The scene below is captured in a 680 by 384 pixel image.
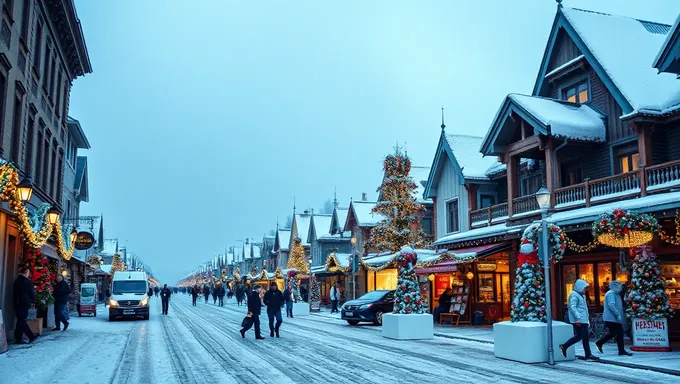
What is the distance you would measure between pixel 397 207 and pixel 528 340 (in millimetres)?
17226

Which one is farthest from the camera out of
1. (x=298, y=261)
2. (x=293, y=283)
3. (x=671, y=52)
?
(x=298, y=261)

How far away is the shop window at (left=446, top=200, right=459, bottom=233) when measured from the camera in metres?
30.6

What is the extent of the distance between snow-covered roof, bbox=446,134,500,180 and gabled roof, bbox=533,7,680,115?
15.4 ft

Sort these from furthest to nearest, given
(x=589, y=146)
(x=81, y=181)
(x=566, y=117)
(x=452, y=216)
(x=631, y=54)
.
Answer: (x=81, y=181) < (x=452, y=216) < (x=631, y=54) < (x=589, y=146) < (x=566, y=117)

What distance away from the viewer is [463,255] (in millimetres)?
24359

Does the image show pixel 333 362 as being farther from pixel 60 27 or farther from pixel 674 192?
pixel 60 27

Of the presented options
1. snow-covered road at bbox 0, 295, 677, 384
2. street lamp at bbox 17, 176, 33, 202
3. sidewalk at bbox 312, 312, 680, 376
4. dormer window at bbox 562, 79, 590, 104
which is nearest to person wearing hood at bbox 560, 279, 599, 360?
sidewalk at bbox 312, 312, 680, 376

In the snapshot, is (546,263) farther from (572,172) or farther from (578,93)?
(578,93)

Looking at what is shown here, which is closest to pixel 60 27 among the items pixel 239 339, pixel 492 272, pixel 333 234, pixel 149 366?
pixel 239 339

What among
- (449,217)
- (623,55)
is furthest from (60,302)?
(623,55)

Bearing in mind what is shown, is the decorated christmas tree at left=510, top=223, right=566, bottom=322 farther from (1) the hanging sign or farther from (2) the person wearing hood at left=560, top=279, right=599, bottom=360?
(1) the hanging sign

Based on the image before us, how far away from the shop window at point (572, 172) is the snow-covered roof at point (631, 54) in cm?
366

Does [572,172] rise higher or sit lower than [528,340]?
higher

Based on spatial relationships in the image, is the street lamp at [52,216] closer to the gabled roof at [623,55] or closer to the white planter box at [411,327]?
the white planter box at [411,327]
